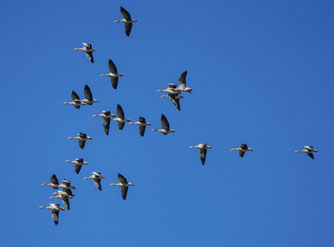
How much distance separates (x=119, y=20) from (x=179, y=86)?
6.76m

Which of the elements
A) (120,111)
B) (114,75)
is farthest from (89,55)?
(120,111)

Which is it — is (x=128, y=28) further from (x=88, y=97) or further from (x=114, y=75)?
(x=88, y=97)

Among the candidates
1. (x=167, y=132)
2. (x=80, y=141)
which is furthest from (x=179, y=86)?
(x=80, y=141)

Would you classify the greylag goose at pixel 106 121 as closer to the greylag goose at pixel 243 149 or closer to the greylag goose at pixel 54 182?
the greylag goose at pixel 54 182

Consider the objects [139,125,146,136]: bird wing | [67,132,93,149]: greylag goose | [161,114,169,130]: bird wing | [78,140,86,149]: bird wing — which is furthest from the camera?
[78,140,86,149]: bird wing

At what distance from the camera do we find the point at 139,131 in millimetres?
83438

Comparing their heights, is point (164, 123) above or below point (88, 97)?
below

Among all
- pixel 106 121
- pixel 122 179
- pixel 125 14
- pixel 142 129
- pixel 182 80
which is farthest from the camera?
pixel 106 121

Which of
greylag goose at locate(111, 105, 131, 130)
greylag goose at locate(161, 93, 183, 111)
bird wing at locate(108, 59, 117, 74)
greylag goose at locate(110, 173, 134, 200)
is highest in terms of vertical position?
bird wing at locate(108, 59, 117, 74)

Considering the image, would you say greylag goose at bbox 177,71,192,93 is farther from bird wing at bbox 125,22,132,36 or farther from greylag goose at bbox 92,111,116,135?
greylag goose at bbox 92,111,116,135

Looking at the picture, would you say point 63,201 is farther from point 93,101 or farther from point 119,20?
point 119,20

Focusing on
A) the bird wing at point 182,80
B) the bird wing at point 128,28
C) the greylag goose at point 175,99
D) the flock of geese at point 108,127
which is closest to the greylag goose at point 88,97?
the flock of geese at point 108,127

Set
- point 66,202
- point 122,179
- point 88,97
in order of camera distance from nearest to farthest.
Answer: point 122,179 < point 88,97 < point 66,202

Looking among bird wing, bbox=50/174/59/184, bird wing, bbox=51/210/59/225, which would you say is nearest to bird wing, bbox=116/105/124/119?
bird wing, bbox=50/174/59/184
